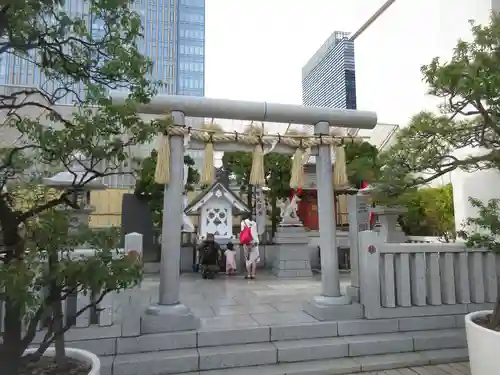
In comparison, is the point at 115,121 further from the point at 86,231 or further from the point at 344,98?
the point at 344,98

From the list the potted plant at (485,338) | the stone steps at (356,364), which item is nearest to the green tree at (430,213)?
the stone steps at (356,364)

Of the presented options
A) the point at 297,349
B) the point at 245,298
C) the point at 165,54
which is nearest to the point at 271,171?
the point at 245,298

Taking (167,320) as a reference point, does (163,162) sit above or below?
above

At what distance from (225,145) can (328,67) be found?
26.6m

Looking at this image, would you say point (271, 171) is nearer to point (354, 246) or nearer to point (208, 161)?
point (354, 246)

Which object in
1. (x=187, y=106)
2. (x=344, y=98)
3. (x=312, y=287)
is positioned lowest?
(x=312, y=287)

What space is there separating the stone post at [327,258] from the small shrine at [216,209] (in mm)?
5419

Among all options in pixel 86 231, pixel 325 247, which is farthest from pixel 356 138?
pixel 86 231

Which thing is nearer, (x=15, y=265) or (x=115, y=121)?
(x=15, y=265)

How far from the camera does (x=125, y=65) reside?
2.42 meters

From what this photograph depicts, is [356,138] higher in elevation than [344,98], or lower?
lower

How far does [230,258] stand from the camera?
9.62 m

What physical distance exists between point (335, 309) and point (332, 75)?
86.6ft

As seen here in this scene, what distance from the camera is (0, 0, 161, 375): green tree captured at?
80.5 inches
